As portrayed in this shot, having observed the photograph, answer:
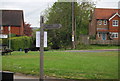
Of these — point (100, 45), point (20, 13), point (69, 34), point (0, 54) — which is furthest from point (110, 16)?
point (0, 54)

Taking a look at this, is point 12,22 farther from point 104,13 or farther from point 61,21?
point 104,13

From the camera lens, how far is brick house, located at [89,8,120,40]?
51.4 metres

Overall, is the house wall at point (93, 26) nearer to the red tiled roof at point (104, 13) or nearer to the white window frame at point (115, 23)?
the red tiled roof at point (104, 13)

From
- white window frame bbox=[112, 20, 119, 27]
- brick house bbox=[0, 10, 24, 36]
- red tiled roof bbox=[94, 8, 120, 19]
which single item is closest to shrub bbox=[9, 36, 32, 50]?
brick house bbox=[0, 10, 24, 36]

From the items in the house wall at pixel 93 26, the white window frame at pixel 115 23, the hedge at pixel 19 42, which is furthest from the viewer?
the house wall at pixel 93 26

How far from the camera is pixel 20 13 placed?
54.4m

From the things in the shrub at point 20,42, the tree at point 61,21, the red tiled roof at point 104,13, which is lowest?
the shrub at point 20,42

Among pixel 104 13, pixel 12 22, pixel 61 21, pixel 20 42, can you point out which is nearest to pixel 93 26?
pixel 104 13

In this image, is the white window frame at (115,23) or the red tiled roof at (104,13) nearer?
the red tiled roof at (104,13)

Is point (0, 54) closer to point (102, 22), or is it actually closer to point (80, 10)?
point (80, 10)

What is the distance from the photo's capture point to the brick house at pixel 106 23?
51375 millimetres

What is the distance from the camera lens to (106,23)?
52719 millimetres

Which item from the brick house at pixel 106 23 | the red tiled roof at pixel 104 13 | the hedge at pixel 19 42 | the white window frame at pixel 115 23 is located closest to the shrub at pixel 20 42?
the hedge at pixel 19 42

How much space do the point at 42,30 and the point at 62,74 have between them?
13.6 feet
